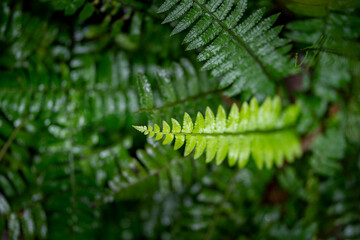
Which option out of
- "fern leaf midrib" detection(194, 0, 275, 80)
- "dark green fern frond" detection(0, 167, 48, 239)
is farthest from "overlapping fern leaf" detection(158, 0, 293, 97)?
"dark green fern frond" detection(0, 167, 48, 239)

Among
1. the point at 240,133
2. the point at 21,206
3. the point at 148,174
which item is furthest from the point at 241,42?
the point at 21,206

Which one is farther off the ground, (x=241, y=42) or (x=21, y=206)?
(x=241, y=42)

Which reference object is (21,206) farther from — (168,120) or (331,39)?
(331,39)

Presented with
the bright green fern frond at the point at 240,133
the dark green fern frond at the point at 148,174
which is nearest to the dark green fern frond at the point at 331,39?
the bright green fern frond at the point at 240,133

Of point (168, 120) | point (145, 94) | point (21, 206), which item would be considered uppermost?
point (145, 94)

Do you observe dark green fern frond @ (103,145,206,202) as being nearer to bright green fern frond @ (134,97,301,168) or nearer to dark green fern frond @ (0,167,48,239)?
bright green fern frond @ (134,97,301,168)

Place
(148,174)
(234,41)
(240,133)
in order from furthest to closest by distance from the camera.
→ (148,174) < (240,133) < (234,41)
